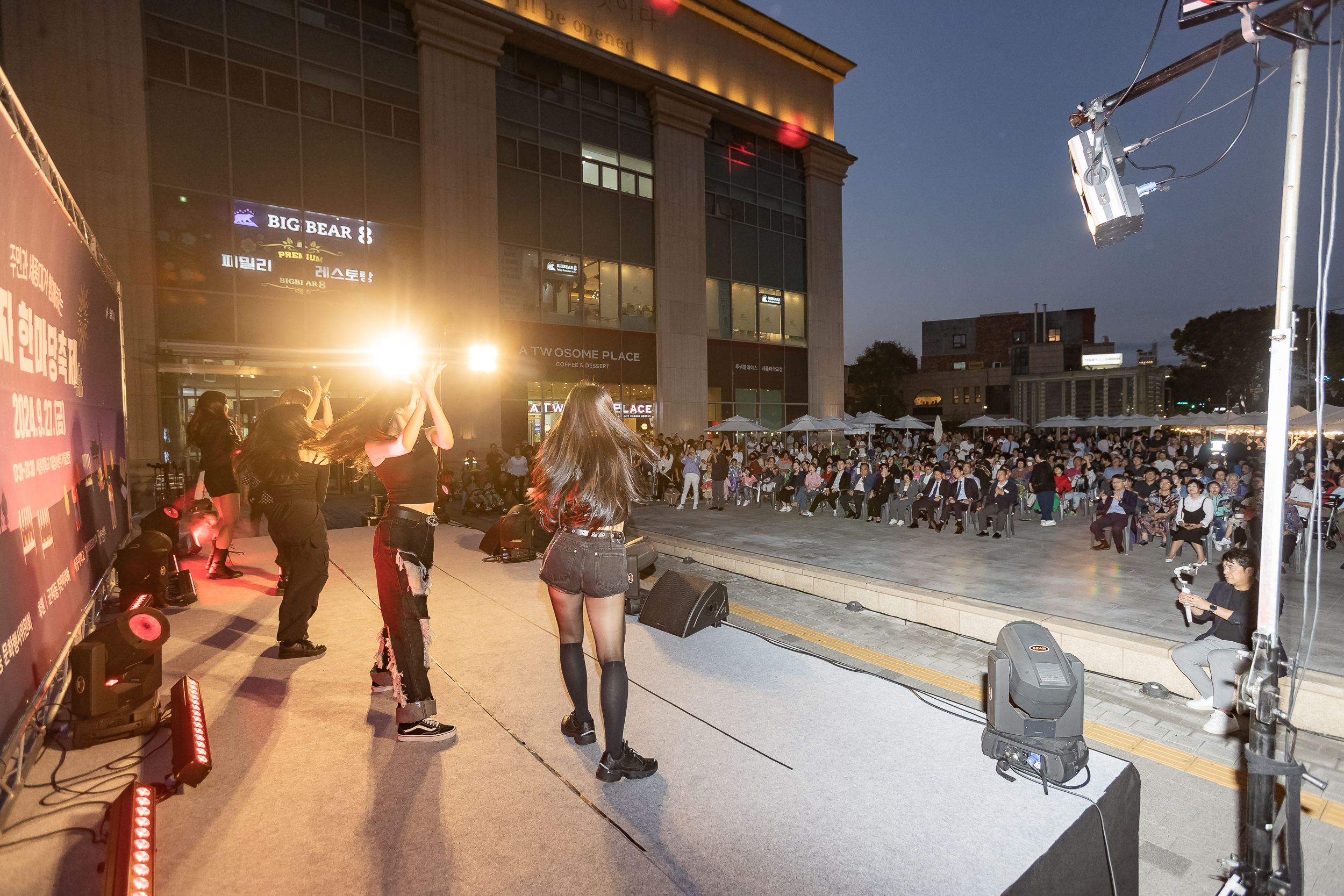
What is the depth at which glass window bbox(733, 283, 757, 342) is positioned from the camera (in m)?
26.1

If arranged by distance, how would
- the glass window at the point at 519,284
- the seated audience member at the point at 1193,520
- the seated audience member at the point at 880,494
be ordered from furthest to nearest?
the glass window at the point at 519,284
the seated audience member at the point at 880,494
the seated audience member at the point at 1193,520

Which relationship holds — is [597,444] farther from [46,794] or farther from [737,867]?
[46,794]

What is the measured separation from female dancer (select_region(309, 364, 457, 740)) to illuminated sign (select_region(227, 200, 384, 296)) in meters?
16.0

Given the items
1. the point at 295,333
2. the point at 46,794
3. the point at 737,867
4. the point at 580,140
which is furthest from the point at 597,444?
the point at 580,140

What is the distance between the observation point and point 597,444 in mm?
3139

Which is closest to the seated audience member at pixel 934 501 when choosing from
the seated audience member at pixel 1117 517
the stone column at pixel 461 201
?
the seated audience member at pixel 1117 517

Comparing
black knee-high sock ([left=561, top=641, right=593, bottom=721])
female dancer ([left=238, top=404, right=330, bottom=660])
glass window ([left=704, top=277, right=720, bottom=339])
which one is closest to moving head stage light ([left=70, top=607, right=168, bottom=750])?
female dancer ([left=238, top=404, right=330, bottom=660])

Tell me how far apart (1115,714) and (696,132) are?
2448 cm

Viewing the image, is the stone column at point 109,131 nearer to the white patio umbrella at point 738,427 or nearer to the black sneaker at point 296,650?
the black sneaker at point 296,650

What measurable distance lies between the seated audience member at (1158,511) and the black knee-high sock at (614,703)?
10047 millimetres

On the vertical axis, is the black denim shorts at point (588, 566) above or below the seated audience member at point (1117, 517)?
above

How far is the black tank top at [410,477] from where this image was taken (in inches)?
138

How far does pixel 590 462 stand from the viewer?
309 cm

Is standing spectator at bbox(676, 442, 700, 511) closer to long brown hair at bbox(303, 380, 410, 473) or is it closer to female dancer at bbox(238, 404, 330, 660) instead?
female dancer at bbox(238, 404, 330, 660)
